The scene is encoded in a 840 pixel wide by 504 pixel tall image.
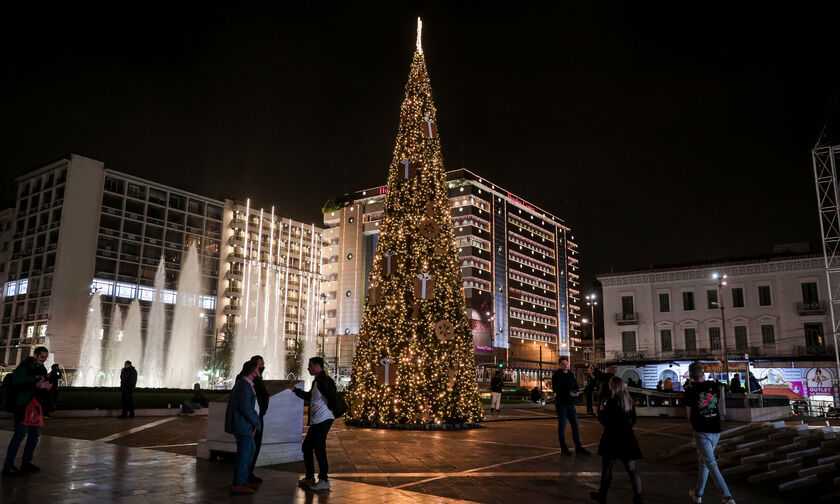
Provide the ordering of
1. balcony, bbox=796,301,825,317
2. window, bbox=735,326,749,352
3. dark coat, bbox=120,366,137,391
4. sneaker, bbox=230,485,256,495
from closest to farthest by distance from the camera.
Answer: sneaker, bbox=230,485,256,495
dark coat, bbox=120,366,137,391
balcony, bbox=796,301,825,317
window, bbox=735,326,749,352

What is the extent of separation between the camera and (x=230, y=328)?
84125mm

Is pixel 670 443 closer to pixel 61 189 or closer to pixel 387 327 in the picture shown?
pixel 387 327

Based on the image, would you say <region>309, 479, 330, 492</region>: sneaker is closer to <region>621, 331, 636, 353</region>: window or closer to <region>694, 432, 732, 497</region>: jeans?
<region>694, 432, 732, 497</region>: jeans

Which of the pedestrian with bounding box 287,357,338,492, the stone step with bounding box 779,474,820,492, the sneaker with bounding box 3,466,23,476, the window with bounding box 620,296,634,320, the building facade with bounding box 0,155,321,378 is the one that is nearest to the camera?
the pedestrian with bounding box 287,357,338,492

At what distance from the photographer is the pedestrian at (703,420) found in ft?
24.3

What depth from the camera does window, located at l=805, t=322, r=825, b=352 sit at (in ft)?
133

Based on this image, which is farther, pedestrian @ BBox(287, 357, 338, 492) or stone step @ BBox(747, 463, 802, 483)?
stone step @ BBox(747, 463, 802, 483)

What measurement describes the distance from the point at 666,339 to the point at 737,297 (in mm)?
6172

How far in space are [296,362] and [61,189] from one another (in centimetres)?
3578

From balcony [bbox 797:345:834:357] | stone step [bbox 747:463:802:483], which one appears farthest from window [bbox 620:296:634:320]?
stone step [bbox 747:463:802:483]

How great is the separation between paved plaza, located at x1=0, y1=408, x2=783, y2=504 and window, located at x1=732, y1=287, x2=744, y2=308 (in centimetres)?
3491

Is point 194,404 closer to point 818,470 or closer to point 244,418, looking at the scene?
point 244,418

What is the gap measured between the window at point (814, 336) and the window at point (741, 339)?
3.88 metres

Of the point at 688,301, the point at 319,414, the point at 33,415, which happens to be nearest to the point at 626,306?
the point at 688,301
